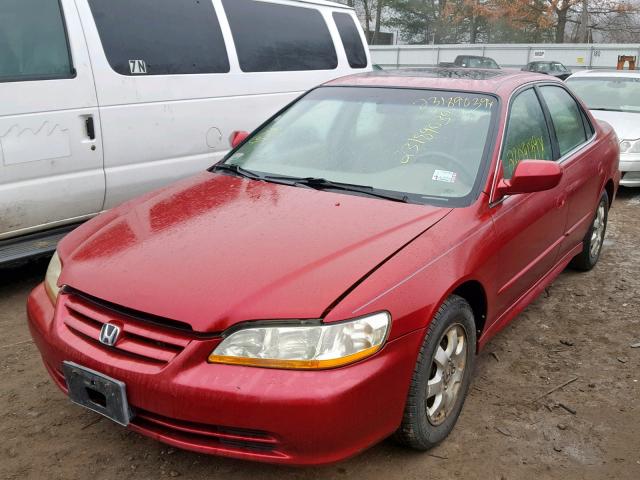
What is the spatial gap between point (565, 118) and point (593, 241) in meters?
1.14

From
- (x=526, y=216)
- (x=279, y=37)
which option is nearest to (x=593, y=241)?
(x=526, y=216)

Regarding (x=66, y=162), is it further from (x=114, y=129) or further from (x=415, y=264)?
(x=415, y=264)

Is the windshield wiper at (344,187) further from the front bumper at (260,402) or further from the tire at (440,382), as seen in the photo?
the front bumper at (260,402)

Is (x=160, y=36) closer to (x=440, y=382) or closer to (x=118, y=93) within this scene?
(x=118, y=93)

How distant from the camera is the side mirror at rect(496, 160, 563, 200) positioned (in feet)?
9.55

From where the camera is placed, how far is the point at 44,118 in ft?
13.2

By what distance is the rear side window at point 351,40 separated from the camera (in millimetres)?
6418

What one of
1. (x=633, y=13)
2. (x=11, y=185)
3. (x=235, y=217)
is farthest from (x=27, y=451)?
(x=633, y=13)

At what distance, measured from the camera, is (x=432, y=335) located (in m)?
2.41

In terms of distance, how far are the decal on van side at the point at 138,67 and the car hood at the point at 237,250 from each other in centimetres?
178

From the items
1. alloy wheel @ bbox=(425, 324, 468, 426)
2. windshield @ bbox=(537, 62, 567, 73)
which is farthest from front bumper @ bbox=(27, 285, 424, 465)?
windshield @ bbox=(537, 62, 567, 73)

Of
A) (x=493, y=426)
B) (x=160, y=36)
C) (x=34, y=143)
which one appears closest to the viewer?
(x=493, y=426)

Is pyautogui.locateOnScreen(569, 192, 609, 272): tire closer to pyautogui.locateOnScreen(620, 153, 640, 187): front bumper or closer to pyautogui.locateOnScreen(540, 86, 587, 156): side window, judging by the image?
pyautogui.locateOnScreen(540, 86, 587, 156): side window

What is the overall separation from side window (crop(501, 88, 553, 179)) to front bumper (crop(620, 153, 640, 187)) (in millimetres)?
4012
